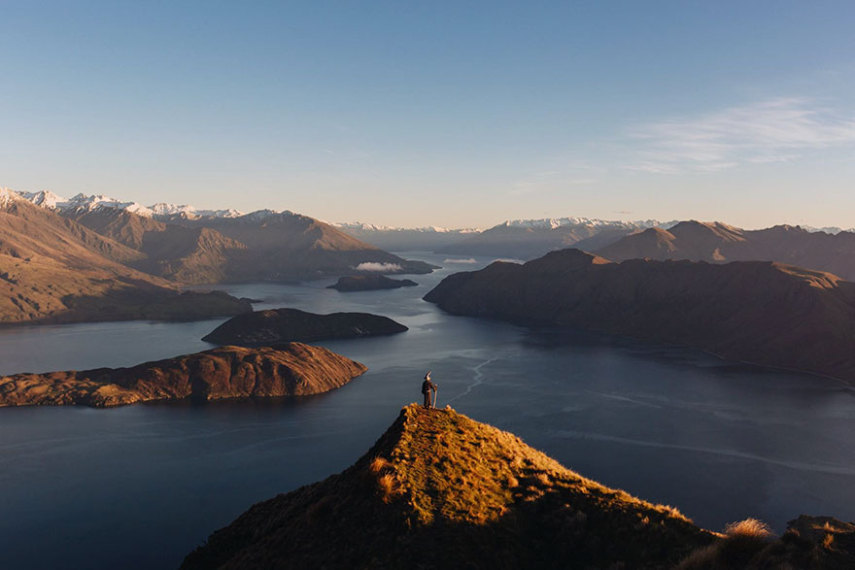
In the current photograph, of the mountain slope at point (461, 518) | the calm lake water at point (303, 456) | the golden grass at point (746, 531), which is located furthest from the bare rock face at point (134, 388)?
the golden grass at point (746, 531)

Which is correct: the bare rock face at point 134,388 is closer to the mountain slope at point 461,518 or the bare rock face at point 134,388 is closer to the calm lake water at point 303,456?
the calm lake water at point 303,456

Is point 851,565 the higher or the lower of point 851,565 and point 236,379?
the higher

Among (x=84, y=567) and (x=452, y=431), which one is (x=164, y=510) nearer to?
(x=84, y=567)

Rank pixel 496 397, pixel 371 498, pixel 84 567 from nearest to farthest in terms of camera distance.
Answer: pixel 371 498, pixel 84 567, pixel 496 397

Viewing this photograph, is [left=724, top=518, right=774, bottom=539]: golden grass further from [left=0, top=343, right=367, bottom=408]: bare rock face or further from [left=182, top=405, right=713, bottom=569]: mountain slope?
[left=0, top=343, right=367, bottom=408]: bare rock face

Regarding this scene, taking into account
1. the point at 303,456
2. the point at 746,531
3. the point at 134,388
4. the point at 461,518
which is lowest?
the point at 303,456

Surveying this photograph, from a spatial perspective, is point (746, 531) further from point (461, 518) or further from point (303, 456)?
point (303, 456)

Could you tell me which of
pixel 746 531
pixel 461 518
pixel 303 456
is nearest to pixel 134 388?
pixel 303 456

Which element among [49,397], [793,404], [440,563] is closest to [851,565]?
[440,563]

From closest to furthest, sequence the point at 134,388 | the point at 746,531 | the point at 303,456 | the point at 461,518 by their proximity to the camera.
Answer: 1. the point at 746,531
2. the point at 461,518
3. the point at 303,456
4. the point at 134,388
